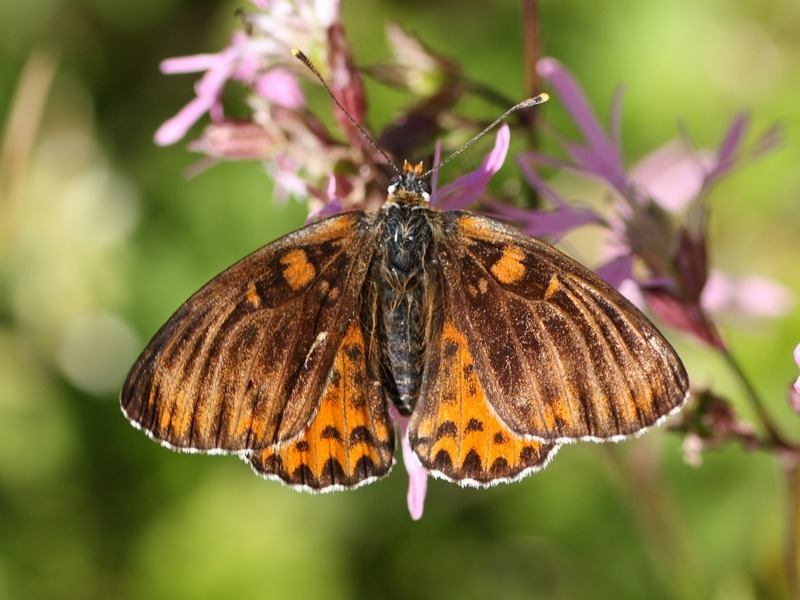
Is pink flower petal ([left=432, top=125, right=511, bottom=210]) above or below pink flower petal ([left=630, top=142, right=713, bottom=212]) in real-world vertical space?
above

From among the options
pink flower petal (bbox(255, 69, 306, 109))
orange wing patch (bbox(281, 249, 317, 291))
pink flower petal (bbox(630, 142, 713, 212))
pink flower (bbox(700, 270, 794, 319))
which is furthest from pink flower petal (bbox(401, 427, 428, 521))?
pink flower petal (bbox(630, 142, 713, 212))

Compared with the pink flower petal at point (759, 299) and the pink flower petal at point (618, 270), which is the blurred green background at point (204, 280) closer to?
the pink flower petal at point (759, 299)

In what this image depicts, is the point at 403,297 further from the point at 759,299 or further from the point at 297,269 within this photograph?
the point at 759,299

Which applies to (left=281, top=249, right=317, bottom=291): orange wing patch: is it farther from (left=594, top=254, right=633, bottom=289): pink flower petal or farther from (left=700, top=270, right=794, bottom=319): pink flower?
(left=700, top=270, right=794, bottom=319): pink flower

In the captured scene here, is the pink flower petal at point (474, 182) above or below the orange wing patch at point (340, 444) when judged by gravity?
Result: above

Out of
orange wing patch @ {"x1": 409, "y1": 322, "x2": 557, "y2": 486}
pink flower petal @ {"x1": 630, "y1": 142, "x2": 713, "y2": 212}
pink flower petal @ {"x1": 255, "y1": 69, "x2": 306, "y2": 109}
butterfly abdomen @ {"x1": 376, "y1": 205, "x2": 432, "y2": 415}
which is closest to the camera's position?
orange wing patch @ {"x1": 409, "y1": 322, "x2": 557, "y2": 486}

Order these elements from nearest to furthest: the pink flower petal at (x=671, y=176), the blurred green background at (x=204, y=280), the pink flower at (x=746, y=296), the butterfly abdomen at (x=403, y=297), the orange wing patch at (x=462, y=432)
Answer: the orange wing patch at (x=462, y=432), the butterfly abdomen at (x=403, y=297), the pink flower at (x=746, y=296), the pink flower petal at (x=671, y=176), the blurred green background at (x=204, y=280)

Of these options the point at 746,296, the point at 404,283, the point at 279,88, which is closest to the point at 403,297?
the point at 404,283

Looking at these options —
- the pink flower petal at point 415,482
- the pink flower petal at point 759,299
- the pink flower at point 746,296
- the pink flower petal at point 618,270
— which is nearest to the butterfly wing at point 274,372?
the pink flower petal at point 415,482
